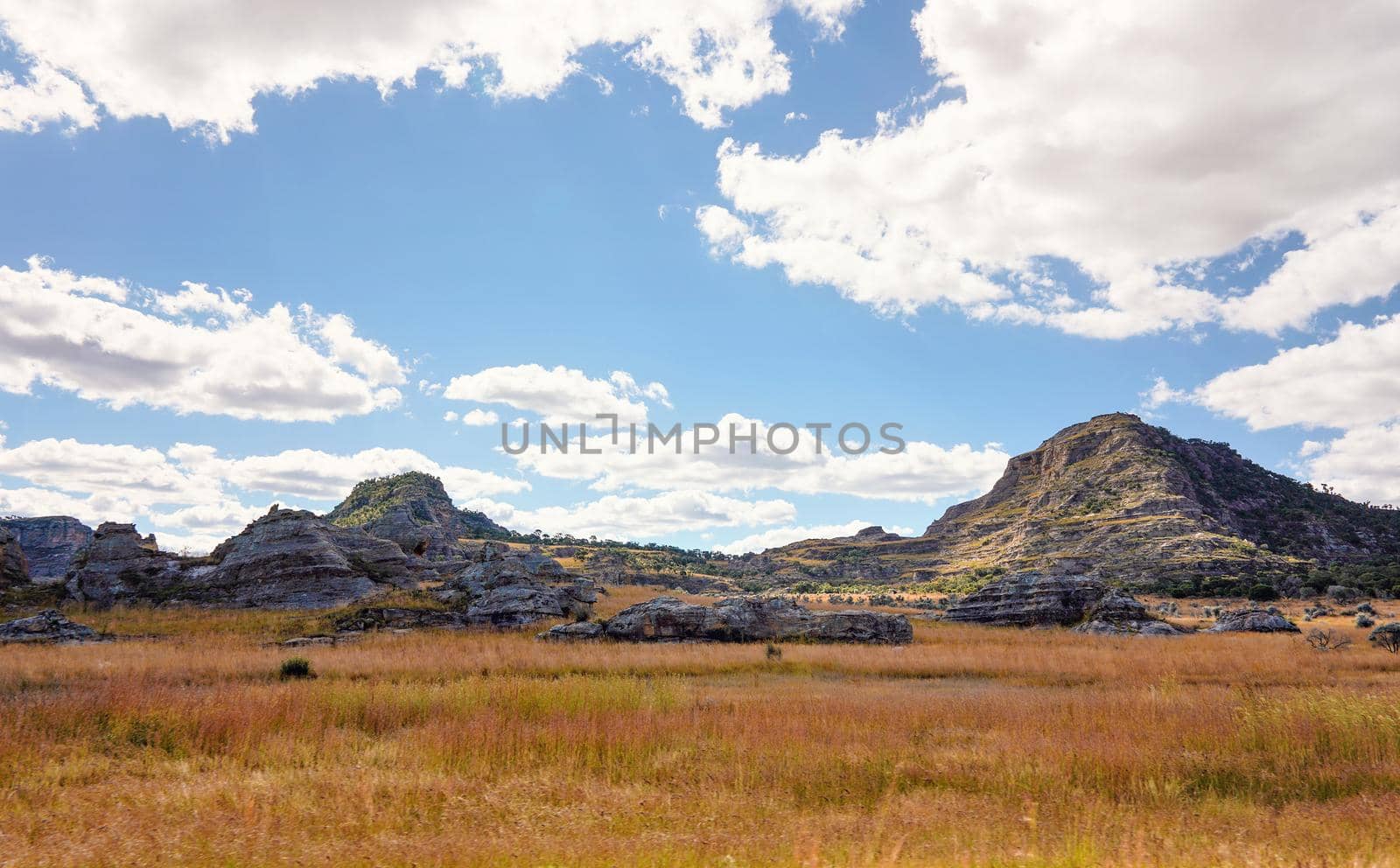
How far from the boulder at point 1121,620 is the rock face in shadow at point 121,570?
54458 millimetres

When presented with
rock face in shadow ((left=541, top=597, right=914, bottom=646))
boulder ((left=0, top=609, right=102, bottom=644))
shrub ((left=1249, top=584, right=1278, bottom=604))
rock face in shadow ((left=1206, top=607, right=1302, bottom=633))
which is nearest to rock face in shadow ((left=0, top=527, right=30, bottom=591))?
boulder ((left=0, top=609, right=102, bottom=644))

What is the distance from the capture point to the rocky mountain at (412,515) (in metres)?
80.2

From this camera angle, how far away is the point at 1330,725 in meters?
12.0

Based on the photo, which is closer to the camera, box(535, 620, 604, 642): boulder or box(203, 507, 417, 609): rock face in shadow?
box(535, 620, 604, 642): boulder

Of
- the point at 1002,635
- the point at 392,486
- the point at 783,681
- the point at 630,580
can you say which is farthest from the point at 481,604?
the point at 392,486

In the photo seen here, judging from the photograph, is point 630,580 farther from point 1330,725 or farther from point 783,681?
point 1330,725

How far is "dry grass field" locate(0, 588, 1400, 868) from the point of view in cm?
639

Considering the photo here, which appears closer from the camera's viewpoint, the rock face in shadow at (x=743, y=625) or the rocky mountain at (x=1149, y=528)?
the rock face in shadow at (x=743, y=625)

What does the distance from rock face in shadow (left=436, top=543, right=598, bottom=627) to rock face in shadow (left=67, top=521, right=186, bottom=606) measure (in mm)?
17492

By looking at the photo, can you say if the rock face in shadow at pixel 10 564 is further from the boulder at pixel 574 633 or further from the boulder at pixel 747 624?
the boulder at pixel 747 624

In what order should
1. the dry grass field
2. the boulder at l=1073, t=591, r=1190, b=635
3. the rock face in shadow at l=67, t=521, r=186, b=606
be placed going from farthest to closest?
the rock face in shadow at l=67, t=521, r=186, b=606
the boulder at l=1073, t=591, r=1190, b=635
the dry grass field

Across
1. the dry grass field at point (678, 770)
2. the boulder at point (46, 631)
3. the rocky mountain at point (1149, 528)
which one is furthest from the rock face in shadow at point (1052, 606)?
the boulder at point (46, 631)

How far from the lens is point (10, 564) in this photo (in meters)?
44.2

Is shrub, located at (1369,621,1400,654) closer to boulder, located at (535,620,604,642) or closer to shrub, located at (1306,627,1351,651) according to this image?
shrub, located at (1306,627,1351,651)
